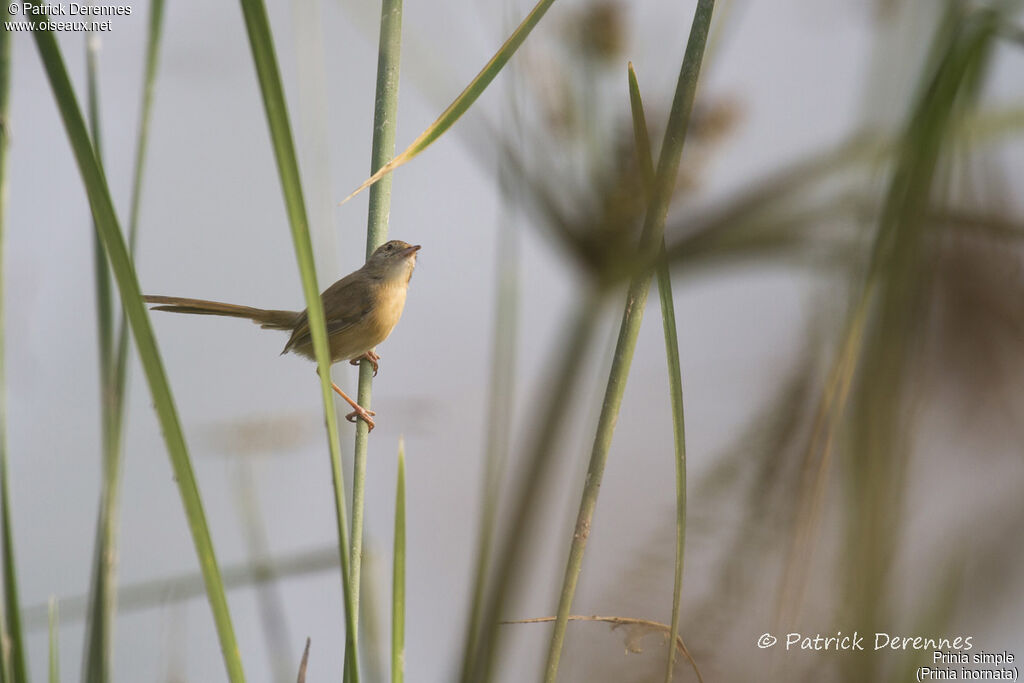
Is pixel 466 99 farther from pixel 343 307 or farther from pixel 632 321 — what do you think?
pixel 343 307

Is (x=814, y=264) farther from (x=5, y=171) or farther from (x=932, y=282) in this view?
(x=5, y=171)

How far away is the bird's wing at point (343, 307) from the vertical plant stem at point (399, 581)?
4.38ft

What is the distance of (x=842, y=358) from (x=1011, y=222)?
0.51ft

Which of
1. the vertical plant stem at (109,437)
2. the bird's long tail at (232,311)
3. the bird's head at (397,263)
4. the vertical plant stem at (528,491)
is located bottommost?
the vertical plant stem at (528,491)

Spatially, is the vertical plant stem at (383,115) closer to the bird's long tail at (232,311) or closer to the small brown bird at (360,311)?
the bird's long tail at (232,311)

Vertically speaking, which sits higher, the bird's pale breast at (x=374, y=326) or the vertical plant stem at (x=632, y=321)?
the bird's pale breast at (x=374, y=326)

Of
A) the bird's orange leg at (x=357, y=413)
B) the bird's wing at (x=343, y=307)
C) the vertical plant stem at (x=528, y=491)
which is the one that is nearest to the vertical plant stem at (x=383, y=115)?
the bird's orange leg at (x=357, y=413)

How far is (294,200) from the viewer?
57 centimetres

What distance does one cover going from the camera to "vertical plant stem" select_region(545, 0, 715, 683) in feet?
2.31

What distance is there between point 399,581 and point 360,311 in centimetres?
137

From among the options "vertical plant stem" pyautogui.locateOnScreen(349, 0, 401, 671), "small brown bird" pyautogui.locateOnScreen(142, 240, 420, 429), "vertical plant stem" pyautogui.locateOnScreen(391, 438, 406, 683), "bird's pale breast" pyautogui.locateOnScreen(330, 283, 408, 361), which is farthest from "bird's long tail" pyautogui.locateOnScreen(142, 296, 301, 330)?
"vertical plant stem" pyautogui.locateOnScreen(391, 438, 406, 683)

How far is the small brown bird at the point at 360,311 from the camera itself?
6.39 feet

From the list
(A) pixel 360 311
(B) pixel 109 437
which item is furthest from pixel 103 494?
(A) pixel 360 311

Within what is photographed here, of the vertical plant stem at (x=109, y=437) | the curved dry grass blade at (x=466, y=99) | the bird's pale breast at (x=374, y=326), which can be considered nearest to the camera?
the curved dry grass blade at (x=466, y=99)
